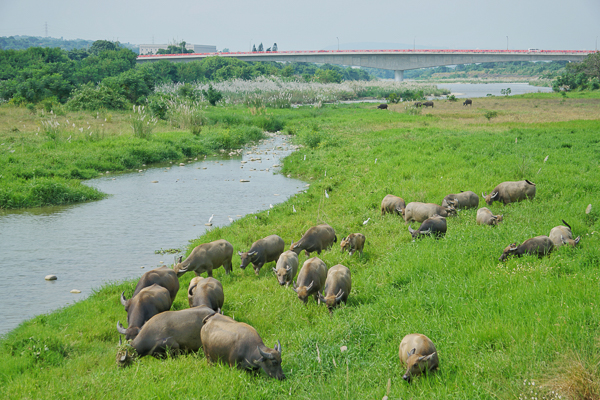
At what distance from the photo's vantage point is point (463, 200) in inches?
471

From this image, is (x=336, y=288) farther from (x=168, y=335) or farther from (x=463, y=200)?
(x=463, y=200)

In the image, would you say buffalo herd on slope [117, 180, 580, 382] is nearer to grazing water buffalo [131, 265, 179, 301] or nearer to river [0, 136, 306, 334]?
grazing water buffalo [131, 265, 179, 301]

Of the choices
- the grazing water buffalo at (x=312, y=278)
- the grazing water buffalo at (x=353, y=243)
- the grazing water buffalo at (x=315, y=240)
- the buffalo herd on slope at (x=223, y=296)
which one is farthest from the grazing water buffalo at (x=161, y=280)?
the grazing water buffalo at (x=353, y=243)

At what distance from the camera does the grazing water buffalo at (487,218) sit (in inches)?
407

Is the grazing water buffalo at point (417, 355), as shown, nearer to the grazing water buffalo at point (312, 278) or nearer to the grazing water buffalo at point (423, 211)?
the grazing water buffalo at point (312, 278)

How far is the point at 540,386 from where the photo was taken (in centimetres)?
417

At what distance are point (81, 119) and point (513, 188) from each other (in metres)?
26.8

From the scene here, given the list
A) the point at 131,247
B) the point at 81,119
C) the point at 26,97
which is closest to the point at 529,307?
the point at 131,247

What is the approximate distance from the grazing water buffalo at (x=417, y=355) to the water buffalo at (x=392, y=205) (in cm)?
675

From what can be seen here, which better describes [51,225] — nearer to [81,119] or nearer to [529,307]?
[529,307]

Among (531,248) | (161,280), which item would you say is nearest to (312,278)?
(161,280)

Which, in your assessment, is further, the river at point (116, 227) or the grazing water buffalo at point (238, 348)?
the river at point (116, 227)

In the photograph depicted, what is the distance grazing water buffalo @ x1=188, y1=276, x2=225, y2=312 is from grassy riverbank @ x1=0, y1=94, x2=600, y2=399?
272 millimetres

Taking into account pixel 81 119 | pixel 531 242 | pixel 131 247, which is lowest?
pixel 131 247
